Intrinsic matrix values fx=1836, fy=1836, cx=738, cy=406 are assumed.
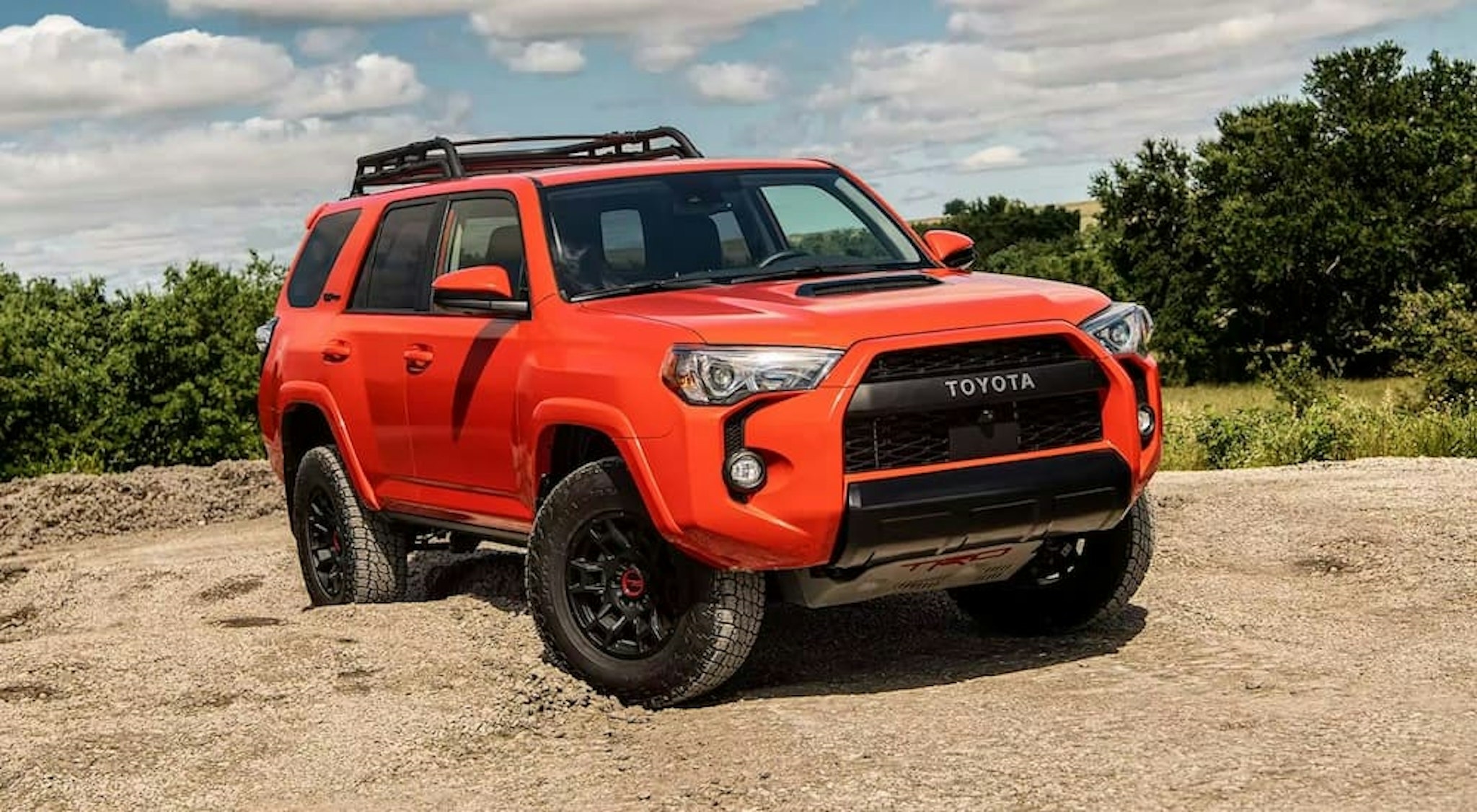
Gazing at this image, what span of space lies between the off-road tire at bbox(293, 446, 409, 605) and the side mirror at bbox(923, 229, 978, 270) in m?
3.10

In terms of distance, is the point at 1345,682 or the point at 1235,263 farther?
the point at 1235,263

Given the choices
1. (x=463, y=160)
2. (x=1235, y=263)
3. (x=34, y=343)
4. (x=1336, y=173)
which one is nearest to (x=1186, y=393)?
(x=1235, y=263)

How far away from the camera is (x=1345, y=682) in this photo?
263 inches

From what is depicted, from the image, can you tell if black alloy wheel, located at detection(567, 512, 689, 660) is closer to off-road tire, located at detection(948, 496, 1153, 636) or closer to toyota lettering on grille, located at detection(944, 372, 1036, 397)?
toyota lettering on grille, located at detection(944, 372, 1036, 397)

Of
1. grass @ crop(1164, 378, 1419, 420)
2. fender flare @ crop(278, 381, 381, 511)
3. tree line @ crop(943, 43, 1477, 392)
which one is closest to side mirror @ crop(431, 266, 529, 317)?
fender flare @ crop(278, 381, 381, 511)

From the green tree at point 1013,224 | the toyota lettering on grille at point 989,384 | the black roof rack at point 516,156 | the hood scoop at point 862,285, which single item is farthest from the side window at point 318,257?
the green tree at point 1013,224

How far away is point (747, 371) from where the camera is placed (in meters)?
6.11

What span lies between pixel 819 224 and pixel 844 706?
242 cm

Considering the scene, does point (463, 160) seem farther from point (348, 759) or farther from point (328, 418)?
point (348, 759)

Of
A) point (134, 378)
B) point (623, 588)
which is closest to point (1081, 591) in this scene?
point (623, 588)

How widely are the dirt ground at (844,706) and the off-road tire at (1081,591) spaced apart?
140mm

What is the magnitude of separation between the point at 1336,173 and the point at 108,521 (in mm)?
50534

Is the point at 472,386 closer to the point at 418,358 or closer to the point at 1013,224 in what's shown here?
the point at 418,358

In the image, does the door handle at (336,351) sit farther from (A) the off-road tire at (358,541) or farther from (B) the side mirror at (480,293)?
(B) the side mirror at (480,293)
